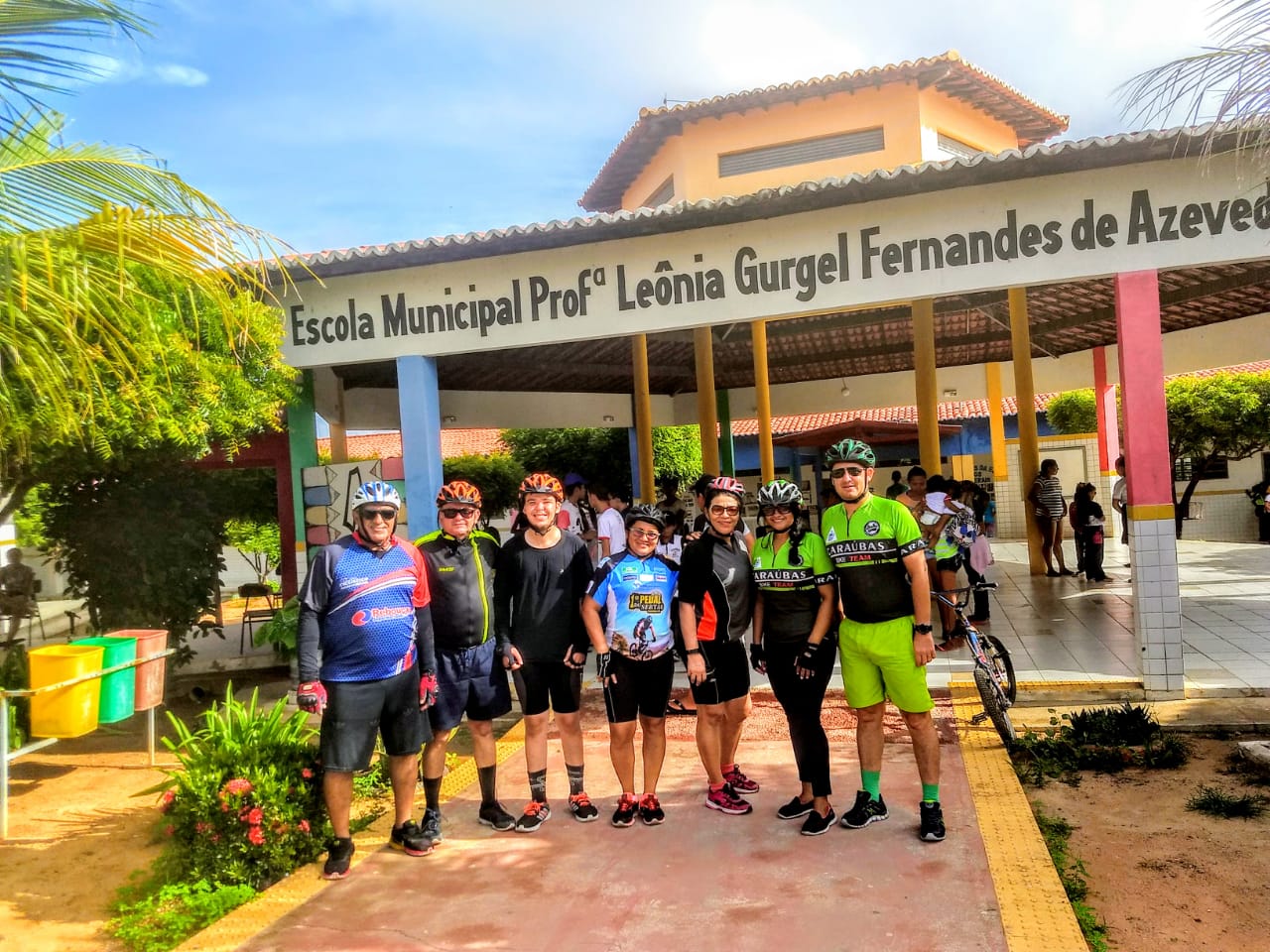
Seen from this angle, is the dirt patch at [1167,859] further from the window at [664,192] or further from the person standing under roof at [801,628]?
the window at [664,192]

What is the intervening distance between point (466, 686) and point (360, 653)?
65 centimetres

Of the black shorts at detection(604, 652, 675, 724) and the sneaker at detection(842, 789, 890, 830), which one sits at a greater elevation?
the black shorts at detection(604, 652, 675, 724)

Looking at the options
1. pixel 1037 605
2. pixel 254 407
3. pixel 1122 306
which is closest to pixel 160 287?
pixel 254 407

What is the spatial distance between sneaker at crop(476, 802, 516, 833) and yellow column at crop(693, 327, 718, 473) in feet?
28.6

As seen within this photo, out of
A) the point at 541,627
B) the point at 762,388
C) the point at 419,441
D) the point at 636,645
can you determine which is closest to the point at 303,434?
the point at 419,441

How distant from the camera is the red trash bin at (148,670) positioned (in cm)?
605

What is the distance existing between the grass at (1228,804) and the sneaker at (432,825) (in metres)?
3.65

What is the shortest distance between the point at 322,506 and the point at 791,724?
5.46 m

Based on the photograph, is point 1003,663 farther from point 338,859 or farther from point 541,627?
point 338,859

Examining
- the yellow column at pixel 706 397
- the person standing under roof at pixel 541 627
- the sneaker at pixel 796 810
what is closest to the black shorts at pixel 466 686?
the person standing under roof at pixel 541 627

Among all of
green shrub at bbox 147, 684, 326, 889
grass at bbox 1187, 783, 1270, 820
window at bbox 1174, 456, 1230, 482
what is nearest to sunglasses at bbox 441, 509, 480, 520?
green shrub at bbox 147, 684, 326, 889

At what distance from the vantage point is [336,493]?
8445 millimetres

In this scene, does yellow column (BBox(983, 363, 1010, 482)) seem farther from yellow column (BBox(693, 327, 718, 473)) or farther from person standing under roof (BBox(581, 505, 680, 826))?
person standing under roof (BBox(581, 505, 680, 826))

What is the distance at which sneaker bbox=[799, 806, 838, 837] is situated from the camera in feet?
14.2
